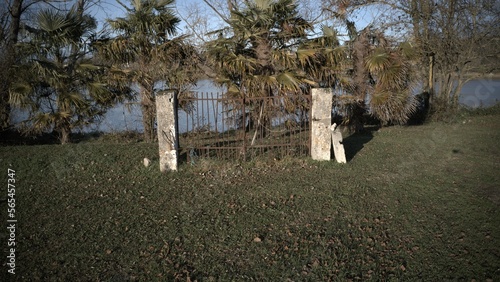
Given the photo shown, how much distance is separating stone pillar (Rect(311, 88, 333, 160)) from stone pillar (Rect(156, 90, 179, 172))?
3029 millimetres

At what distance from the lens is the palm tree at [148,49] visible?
31.1 ft

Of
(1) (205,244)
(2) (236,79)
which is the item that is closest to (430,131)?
(2) (236,79)

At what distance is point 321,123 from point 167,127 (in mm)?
3344

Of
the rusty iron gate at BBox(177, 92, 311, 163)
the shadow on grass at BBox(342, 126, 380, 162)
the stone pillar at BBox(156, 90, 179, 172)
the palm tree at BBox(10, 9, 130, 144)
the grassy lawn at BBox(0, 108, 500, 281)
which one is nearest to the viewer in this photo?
the grassy lawn at BBox(0, 108, 500, 281)

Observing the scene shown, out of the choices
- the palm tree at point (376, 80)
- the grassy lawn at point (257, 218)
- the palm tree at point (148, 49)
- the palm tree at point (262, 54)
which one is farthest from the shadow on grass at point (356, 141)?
the palm tree at point (148, 49)

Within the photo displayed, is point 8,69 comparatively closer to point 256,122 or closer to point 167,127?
point 167,127

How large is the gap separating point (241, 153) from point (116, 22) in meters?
5.47

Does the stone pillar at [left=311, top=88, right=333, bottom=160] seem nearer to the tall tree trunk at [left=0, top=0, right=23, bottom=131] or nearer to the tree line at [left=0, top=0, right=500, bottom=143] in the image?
the tree line at [left=0, top=0, right=500, bottom=143]

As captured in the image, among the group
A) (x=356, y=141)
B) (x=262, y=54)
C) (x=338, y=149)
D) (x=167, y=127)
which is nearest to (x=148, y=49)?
(x=262, y=54)

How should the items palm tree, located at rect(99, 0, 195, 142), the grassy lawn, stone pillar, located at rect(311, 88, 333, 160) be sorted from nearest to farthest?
the grassy lawn → stone pillar, located at rect(311, 88, 333, 160) → palm tree, located at rect(99, 0, 195, 142)

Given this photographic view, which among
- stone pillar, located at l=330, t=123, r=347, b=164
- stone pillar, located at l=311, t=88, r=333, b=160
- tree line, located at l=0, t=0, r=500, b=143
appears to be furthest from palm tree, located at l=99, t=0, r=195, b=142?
stone pillar, located at l=330, t=123, r=347, b=164

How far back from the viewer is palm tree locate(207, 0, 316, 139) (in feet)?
27.8

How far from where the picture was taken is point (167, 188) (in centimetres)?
609

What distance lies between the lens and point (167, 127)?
22.7 ft
